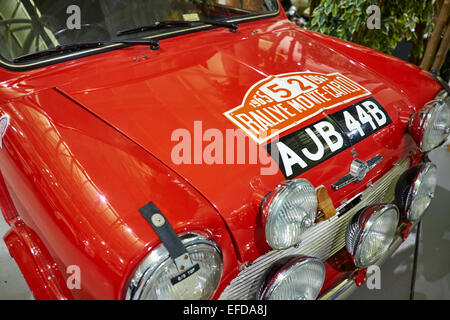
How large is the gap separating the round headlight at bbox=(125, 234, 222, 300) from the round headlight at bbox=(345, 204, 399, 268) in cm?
62

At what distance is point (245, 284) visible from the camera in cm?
118

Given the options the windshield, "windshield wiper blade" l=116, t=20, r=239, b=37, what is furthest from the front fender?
"windshield wiper blade" l=116, t=20, r=239, b=37

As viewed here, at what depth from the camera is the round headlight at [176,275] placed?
87 cm

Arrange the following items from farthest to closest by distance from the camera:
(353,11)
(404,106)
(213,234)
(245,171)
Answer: (353,11)
(404,106)
(245,171)
(213,234)

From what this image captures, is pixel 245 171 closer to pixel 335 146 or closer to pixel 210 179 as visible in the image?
pixel 210 179

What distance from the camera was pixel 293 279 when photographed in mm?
1170

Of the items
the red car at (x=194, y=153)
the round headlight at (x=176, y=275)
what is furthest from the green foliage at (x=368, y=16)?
the round headlight at (x=176, y=275)

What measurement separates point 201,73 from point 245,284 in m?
0.84

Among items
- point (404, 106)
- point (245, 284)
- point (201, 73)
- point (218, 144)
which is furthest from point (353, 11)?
point (245, 284)

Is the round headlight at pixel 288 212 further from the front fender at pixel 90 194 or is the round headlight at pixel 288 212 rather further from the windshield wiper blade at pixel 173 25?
the windshield wiper blade at pixel 173 25

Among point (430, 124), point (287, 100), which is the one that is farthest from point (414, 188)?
point (287, 100)

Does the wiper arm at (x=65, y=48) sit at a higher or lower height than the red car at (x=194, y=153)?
higher

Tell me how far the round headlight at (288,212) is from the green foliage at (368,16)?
8.17 feet

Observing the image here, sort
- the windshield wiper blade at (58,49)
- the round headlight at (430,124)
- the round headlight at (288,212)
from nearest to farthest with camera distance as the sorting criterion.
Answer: the round headlight at (288,212) → the windshield wiper blade at (58,49) → the round headlight at (430,124)
